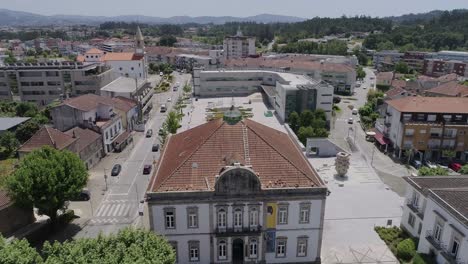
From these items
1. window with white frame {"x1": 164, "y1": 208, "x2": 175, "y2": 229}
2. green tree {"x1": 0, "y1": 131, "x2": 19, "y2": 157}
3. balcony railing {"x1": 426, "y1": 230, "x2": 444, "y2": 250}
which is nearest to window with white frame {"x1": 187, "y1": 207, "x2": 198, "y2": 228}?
window with white frame {"x1": 164, "y1": 208, "x2": 175, "y2": 229}

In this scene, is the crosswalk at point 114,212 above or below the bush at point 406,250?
below

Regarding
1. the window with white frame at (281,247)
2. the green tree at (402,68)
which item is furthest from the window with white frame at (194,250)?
the green tree at (402,68)

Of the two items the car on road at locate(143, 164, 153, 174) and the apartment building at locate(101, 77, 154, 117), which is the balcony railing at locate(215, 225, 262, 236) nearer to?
the car on road at locate(143, 164, 153, 174)

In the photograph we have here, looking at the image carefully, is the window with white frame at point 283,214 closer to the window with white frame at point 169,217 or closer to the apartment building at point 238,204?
the apartment building at point 238,204

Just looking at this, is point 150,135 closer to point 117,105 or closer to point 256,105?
point 117,105

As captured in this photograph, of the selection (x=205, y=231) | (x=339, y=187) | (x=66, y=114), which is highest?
(x=66, y=114)

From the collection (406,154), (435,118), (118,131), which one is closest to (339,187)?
(406,154)
